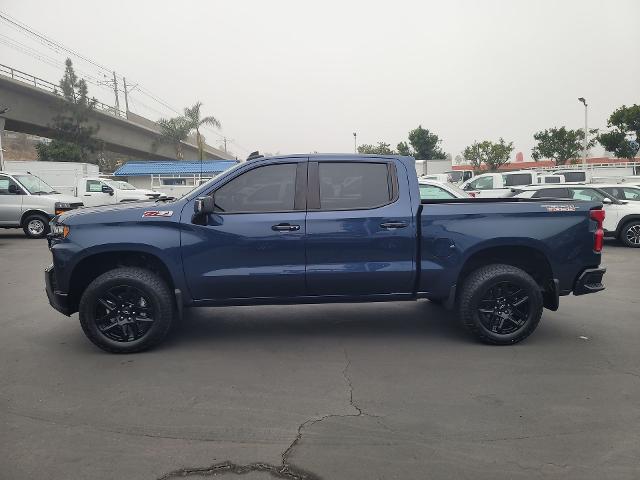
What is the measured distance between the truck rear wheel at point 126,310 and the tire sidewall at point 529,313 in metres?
2.91

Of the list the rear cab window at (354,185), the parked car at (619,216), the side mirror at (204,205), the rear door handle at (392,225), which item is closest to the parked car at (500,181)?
the parked car at (619,216)

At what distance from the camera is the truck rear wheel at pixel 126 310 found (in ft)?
15.4

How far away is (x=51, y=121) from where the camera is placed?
36781mm

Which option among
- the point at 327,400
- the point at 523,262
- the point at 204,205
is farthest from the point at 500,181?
the point at 327,400

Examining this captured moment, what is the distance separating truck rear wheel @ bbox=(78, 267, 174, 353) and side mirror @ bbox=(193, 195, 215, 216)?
81 cm

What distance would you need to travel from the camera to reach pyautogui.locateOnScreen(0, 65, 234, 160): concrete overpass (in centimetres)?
3116

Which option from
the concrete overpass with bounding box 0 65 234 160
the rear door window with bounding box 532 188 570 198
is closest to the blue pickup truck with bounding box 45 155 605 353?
the rear door window with bounding box 532 188 570 198

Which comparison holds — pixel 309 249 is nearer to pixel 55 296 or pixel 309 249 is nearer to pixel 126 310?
pixel 126 310

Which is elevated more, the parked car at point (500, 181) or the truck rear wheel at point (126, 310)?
the parked car at point (500, 181)

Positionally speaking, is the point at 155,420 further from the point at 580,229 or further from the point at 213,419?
the point at 580,229

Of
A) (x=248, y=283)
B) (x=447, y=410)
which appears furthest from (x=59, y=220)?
(x=447, y=410)

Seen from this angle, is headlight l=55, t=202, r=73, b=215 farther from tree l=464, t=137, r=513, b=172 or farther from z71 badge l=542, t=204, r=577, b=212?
tree l=464, t=137, r=513, b=172

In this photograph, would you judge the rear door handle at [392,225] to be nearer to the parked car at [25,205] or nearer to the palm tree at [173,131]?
the parked car at [25,205]

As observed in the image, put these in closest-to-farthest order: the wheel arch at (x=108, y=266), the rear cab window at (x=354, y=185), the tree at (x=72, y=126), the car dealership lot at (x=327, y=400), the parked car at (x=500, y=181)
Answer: the car dealership lot at (x=327, y=400) → the wheel arch at (x=108, y=266) → the rear cab window at (x=354, y=185) → the parked car at (x=500, y=181) → the tree at (x=72, y=126)
